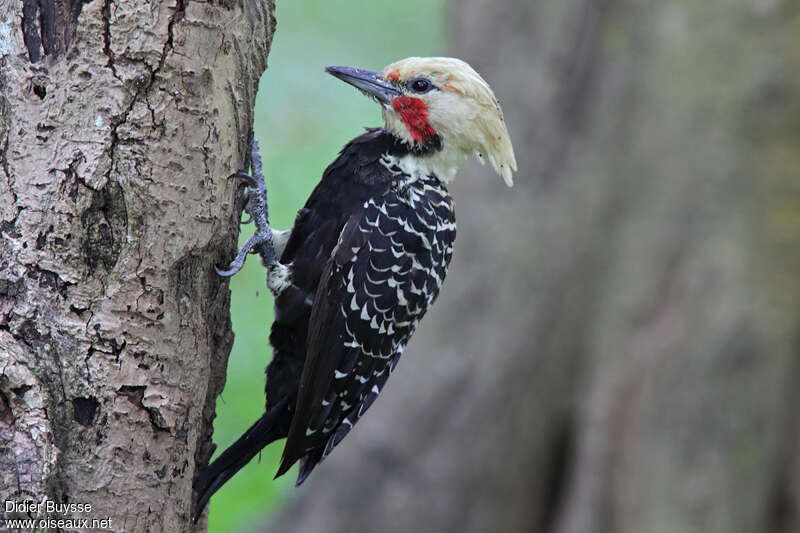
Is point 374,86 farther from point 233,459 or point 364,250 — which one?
point 233,459

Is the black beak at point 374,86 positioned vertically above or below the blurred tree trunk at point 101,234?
above

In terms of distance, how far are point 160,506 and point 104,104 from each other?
113 centimetres

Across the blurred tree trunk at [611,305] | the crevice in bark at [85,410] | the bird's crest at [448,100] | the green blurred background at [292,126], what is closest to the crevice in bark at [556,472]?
the blurred tree trunk at [611,305]

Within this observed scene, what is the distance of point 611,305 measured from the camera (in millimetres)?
5172

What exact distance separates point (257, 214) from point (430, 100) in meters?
0.77

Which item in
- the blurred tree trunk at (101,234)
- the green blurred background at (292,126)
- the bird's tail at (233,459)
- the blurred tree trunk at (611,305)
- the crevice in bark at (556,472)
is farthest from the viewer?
the green blurred background at (292,126)

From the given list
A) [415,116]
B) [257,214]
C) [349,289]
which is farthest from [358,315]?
[415,116]

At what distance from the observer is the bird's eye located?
11.7 feet

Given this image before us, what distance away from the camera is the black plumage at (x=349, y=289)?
10.8 ft

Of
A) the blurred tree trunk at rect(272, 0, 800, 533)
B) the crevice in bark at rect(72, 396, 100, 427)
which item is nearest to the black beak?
the crevice in bark at rect(72, 396, 100, 427)

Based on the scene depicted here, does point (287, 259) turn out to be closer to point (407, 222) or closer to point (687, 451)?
point (407, 222)

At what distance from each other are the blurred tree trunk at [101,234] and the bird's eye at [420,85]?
0.98 metres

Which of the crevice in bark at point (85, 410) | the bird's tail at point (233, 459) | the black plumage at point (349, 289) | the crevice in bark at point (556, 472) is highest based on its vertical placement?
the black plumage at point (349, 289)

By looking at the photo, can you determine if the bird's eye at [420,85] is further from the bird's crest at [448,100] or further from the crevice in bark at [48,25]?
the crevice in bark at [48,25]
